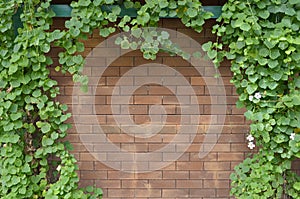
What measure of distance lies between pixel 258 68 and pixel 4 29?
1.55m

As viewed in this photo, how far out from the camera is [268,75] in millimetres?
2246

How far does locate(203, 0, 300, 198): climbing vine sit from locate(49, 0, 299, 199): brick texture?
1.42 feet

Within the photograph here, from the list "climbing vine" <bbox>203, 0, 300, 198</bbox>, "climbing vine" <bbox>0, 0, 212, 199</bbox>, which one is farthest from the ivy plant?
"climbing vine" <bbox>203, 0, 300, 198</bbox>

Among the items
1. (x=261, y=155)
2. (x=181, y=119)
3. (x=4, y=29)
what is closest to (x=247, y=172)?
(x=261, y=155)

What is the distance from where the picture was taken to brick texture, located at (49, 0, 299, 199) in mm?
2762

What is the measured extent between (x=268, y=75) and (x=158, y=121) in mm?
905

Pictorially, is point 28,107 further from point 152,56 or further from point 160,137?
point 160,137

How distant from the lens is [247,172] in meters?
2.50

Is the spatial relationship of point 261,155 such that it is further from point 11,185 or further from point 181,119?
point 11,185

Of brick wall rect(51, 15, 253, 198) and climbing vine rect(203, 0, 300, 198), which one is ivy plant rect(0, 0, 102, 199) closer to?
brick wall rect(51, 15, 253, 198)

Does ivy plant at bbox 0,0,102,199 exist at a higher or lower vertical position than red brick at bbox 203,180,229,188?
higher

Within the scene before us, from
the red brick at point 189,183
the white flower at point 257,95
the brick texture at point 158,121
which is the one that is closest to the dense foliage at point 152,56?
the white flower at point 257,95

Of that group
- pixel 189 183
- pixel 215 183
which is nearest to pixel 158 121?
pixel 189 183

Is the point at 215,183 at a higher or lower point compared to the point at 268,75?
lower
